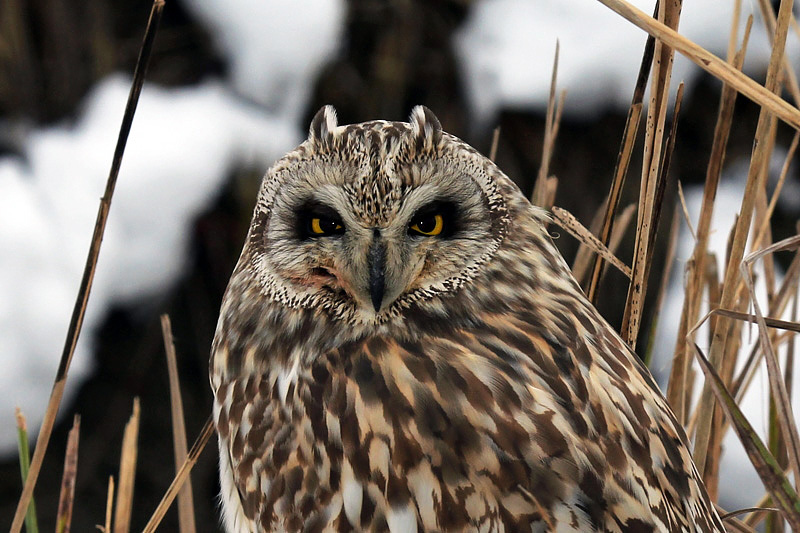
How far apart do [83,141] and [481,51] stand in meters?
1.37

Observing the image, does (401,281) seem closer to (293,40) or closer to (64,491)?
(64,491)

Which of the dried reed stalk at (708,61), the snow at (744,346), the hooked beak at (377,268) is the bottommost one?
the snow at (744,346)

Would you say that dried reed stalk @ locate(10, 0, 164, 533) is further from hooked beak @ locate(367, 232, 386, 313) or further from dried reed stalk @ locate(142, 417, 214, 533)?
hooked beak @ locate(367, 232, 386, 313)

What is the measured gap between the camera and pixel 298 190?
1164 millimetres

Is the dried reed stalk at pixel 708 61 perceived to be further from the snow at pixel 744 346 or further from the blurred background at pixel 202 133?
the blurred background at pixel 202 133

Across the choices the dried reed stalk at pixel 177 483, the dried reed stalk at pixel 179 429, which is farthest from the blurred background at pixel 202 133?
the dried reed stalk at pixel 177 483

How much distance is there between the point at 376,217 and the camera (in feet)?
3.63

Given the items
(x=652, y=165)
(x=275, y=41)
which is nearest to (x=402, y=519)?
(x=652, y=165)

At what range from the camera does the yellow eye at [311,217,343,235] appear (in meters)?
1.14

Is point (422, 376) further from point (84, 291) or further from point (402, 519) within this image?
point (84, 291)

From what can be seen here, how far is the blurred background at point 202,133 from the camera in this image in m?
2.85

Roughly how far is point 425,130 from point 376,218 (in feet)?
0.43

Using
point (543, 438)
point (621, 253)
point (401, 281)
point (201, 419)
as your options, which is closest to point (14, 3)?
point (201, 419)

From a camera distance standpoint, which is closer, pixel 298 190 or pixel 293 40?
pixel 298 190
